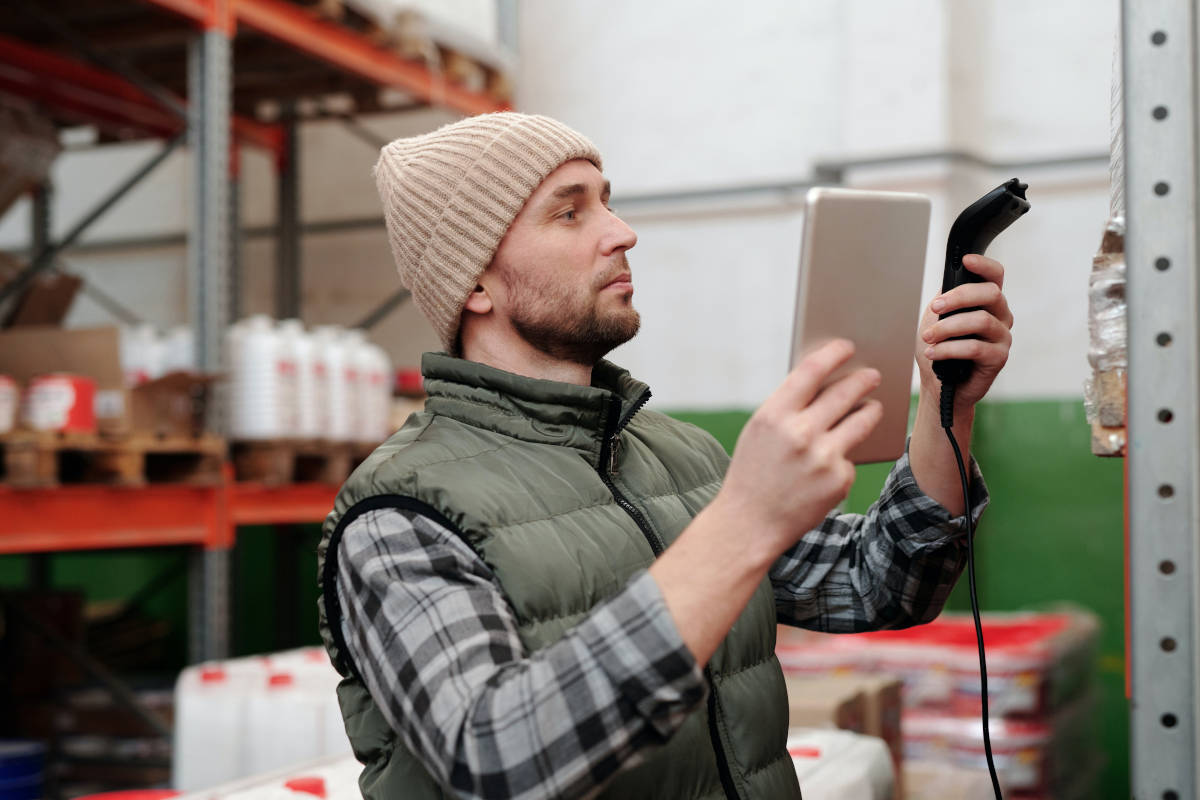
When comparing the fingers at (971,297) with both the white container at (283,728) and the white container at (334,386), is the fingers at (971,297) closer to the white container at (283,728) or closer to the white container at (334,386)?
the white container at (283,728)

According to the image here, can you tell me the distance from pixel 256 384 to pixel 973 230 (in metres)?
3.78

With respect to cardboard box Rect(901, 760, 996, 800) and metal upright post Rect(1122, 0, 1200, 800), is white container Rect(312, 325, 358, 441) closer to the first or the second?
cardboard box Rect(901, 760, 996, 800)

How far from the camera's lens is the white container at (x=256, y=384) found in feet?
16.2

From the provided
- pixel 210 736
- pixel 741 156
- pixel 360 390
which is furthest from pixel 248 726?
pixel 741 156

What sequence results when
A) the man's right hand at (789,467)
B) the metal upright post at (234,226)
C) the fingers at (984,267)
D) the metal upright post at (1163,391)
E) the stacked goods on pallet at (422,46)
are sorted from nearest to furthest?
the metal upright post at (1163,391) → the man's right hand at (789,467) → the fingers at (984,267) → the stacked goods on pallet at (422,46) → the metal upright post at (234,226)

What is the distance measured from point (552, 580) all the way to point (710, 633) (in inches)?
12.5

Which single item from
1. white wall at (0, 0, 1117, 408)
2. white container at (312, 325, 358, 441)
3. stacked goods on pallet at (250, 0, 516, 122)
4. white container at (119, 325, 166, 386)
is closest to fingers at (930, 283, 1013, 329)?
white container at (312, 325, 358, 441)

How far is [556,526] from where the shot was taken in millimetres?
1660

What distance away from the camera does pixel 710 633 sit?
1.33 m

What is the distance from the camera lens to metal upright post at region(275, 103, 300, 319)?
789 cm

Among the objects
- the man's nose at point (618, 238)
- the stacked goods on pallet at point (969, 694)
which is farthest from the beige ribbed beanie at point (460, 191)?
the stacked goods on pallet at point (969, 694)

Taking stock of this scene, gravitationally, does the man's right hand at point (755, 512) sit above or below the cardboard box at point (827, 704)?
above

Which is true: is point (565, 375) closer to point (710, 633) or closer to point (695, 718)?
point (695, 718)

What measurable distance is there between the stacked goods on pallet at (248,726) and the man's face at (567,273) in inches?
65.8
